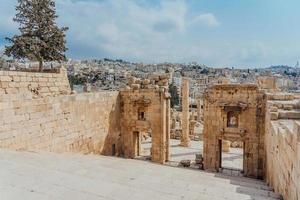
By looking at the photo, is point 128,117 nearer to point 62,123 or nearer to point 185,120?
point 62,123

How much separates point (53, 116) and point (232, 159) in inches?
493

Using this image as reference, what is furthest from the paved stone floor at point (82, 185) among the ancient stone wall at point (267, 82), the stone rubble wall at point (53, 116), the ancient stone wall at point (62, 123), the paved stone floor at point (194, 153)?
the ancient stone wall at point (267, 82)

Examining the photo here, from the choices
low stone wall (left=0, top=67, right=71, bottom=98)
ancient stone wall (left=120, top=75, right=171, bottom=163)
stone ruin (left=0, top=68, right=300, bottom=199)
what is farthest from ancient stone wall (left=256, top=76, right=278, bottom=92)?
low stone wall (left=0, top=67, right=71, bottom=98)

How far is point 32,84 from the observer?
12.5m

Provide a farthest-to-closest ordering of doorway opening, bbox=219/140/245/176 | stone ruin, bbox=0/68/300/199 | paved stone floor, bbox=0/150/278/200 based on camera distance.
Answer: doorway opening, bbox=219/140/245/176, stone ruin, bbox=0/68/300/199, paved stone floor, bbox=0/150/278/200

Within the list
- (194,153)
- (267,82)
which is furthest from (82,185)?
(194,153)

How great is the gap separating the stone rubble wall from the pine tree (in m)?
5.63

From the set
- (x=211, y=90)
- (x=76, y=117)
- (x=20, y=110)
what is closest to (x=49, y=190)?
(x=20, y=110)

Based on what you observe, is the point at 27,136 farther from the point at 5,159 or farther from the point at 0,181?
the point at 0,181

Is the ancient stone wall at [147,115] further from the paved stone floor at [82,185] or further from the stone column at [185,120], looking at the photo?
the paved stone floor at [82,185]

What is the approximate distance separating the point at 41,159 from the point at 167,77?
1140cm

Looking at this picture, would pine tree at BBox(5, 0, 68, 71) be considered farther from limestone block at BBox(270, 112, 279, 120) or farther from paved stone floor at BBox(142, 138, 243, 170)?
limestone block at BBox(270, 112, 279, 120)

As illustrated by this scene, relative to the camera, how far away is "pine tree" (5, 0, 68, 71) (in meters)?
19.1

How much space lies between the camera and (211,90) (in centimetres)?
1614
